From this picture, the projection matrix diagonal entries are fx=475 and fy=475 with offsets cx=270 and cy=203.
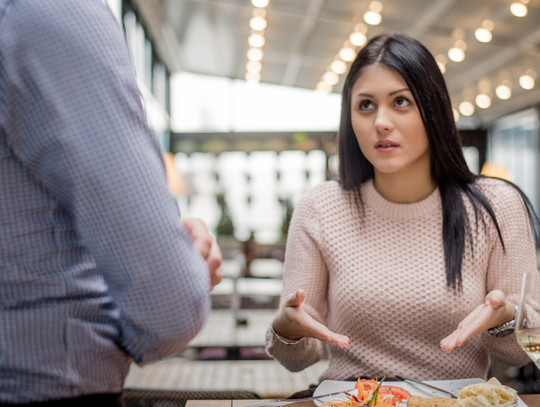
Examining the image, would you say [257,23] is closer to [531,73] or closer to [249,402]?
[531,73]

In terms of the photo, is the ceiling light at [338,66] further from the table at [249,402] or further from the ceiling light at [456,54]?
the table at [249,402]

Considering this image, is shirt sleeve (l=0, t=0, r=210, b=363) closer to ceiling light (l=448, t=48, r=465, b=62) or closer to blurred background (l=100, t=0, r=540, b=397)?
blurred background (l=100, t=0, r=540, b=397)

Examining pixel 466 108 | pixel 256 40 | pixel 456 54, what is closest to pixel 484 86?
pixel 466 108

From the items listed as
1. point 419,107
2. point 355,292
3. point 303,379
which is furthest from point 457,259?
point 303,379

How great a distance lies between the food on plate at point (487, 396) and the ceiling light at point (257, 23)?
20.7 ft

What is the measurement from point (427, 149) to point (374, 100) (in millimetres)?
216

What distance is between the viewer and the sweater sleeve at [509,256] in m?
1.15

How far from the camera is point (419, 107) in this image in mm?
1211

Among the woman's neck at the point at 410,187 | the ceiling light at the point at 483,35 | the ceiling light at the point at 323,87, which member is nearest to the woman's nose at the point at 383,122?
the woman's neck at the point at 410,187

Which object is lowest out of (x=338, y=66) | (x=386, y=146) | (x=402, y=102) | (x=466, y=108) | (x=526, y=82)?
(x=386, y=146)

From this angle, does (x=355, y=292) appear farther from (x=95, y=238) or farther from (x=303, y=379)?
(x=303, y=379)

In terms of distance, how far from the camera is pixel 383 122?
1.19m

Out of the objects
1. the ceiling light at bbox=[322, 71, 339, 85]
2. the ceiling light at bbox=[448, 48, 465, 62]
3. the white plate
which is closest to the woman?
the white plate

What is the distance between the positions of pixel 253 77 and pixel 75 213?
32.5ft
